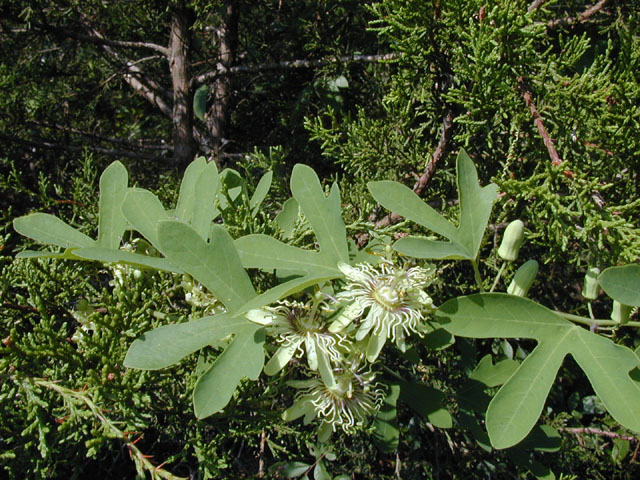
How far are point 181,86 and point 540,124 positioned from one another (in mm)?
1477

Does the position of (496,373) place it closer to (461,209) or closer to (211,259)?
(461,209)

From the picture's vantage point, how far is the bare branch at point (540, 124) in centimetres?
98

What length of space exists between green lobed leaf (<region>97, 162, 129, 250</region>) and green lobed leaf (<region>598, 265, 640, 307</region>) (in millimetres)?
787

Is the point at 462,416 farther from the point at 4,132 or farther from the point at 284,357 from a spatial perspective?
the point at 4,132

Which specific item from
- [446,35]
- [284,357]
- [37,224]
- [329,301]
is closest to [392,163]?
[446,35]

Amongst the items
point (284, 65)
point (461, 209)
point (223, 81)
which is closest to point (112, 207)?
point (461, 209)

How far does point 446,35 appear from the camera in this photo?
1104 millimetres

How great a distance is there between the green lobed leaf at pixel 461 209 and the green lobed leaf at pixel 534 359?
0.10 metres

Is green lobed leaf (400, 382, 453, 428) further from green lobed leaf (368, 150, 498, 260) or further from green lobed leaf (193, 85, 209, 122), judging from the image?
green lobed leaf (193, 85, 209, 122)

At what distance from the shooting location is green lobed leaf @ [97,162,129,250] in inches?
34.9

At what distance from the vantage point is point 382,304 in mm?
823

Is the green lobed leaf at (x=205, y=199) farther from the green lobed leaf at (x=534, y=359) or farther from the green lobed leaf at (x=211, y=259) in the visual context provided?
the green lobed leaf at (x=534, y=359)

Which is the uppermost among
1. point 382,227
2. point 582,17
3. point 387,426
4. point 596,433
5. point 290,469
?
point 582,17

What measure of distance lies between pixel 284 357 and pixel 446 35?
796mm
